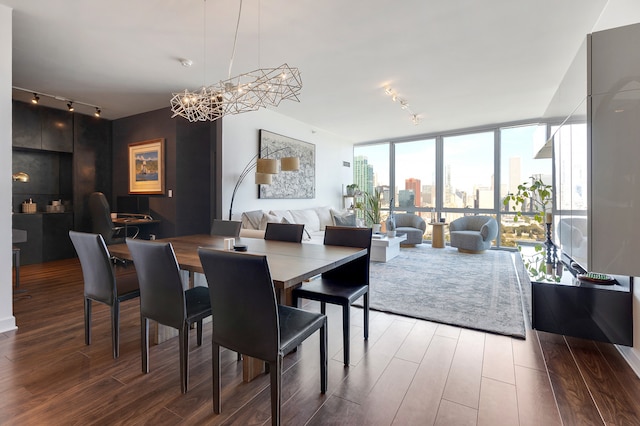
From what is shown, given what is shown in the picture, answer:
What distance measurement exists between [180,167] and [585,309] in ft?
17.0

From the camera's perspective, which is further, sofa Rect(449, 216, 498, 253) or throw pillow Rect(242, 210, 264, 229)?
sofa Rect(449, 216, 498, 253)

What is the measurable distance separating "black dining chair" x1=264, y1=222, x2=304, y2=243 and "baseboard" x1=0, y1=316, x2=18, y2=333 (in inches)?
86.1

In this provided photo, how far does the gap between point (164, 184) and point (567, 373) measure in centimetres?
531

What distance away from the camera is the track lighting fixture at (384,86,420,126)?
417cm

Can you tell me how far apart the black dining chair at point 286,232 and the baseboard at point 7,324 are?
7.17 feet

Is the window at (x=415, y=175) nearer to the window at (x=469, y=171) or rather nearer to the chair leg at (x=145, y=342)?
the window at (x=469, y=171)

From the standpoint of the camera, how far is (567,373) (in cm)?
188

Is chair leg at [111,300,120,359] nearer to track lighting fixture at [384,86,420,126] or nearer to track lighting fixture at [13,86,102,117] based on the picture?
track lighting fixture at [384,86,420,126]

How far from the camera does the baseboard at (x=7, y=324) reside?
7.93 ft

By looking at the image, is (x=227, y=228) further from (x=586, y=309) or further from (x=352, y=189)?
(x=352, y=189)

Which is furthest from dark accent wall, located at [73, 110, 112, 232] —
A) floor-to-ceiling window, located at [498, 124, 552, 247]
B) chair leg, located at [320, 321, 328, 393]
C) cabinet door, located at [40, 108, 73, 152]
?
floor-to-ceiling window, located at [498, 124, 552, 247]

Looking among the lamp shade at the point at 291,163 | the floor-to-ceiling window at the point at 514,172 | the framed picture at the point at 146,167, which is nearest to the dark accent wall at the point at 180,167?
the framed picture at the point at 146,167

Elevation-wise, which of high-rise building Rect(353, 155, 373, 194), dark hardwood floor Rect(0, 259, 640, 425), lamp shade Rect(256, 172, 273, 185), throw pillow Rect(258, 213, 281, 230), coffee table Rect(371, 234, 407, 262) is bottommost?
dark hardwood floor Rect(0, 259, 640, 425)

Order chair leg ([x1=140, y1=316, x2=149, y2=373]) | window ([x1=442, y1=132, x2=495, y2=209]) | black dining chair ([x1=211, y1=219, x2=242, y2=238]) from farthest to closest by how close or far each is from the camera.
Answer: window ([x1=442, y1=132, x2=495, y2=209]), black dining chair ([x1=211, y1=219, x2=242, y2=238]), chair leg ([x1=140, y1=316, x2=149, y2=373])
